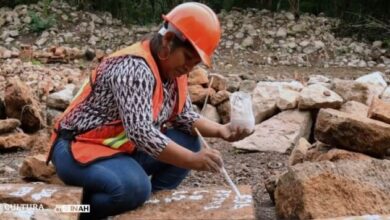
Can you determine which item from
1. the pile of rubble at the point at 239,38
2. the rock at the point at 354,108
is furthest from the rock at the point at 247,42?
the rock at the point at 354,108

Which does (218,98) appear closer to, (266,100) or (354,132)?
(266,100)

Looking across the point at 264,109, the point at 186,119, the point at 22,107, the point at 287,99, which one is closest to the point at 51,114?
the point at 22,107

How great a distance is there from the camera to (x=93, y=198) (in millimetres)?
2943

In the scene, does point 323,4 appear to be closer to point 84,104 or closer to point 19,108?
point 19,108

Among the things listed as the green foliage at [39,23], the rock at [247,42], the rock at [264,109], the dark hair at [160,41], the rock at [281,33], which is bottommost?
the green foliage at [39,23]

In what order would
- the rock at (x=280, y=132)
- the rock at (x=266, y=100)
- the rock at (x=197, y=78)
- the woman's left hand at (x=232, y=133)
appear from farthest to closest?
the rock at (x=197, y=78)
the rock at (x=266, y=100)
the rock at (x=280, y=132)
the woman's left hand at (x=232, y=133)

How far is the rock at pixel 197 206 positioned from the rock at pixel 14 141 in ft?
7.41

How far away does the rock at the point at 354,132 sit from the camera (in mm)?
3510

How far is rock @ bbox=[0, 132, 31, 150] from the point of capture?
16.7 feet

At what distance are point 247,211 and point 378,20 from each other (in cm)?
961

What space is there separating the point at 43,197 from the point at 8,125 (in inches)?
94.5

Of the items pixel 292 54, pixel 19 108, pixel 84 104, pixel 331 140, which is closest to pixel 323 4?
pixel 292 54

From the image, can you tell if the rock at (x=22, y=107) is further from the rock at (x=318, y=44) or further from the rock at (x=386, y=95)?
the rock at (x=318, y=44)

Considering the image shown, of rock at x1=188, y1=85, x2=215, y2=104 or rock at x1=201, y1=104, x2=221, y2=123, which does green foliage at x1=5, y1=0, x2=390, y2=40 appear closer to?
rock at x1=188, y1=85, x2=215, y2=104
